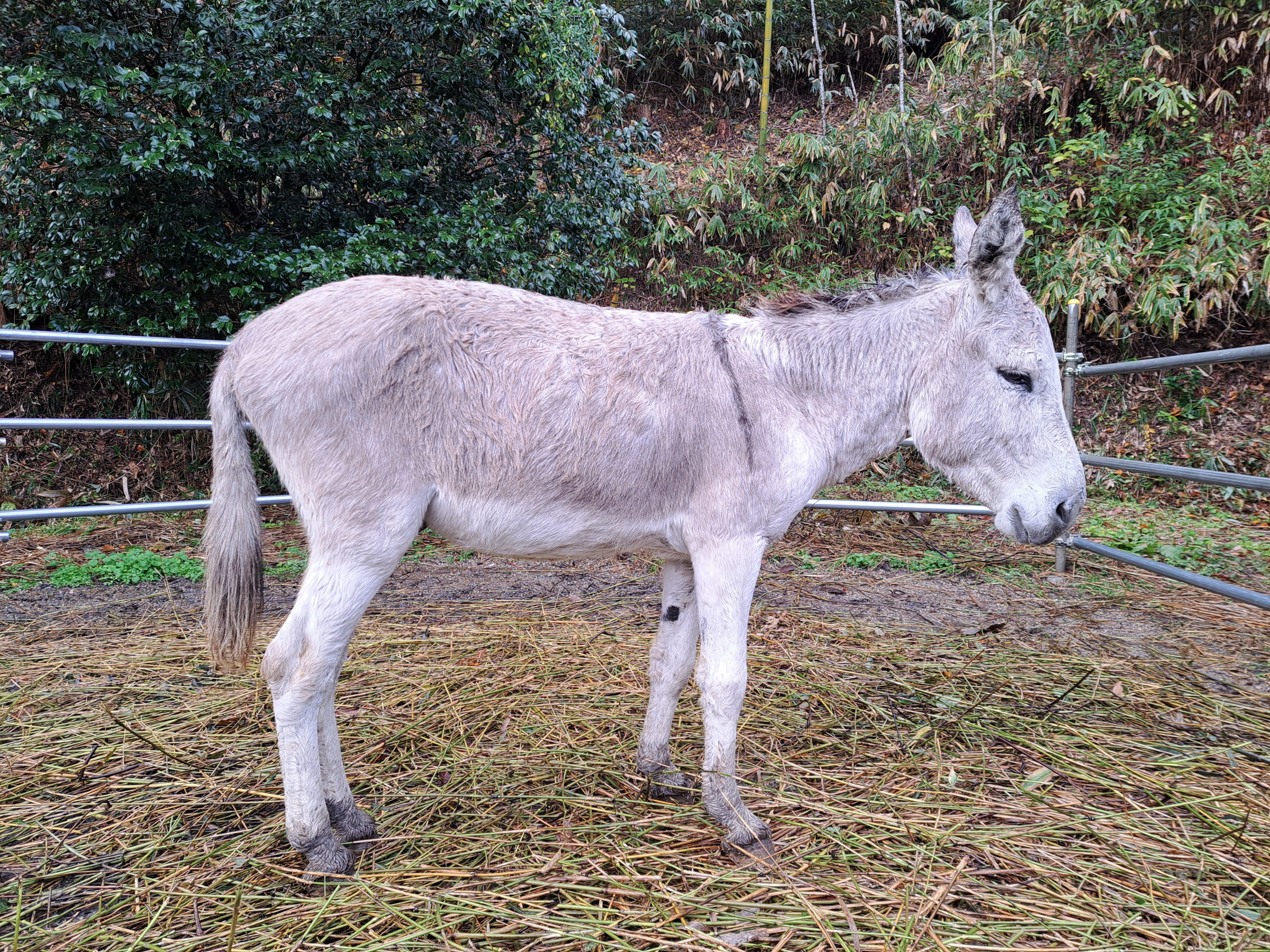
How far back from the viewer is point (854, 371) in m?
2.55

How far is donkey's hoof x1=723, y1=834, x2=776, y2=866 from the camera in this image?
2.25m

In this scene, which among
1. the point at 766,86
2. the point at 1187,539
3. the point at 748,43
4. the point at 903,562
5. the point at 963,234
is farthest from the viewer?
the point at 748,43

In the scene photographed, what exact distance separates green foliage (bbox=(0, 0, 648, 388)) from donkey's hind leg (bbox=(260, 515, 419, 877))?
4.11 meters

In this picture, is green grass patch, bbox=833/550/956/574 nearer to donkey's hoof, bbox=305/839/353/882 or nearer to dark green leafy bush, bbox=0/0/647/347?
dark green leafy bush, bbox=0/0/647/347

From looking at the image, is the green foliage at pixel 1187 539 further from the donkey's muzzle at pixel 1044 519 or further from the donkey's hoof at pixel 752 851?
the donkey's hoof at pixel 752 851

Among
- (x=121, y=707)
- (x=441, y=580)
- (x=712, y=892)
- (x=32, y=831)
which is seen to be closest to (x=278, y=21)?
(x=441, y=580)

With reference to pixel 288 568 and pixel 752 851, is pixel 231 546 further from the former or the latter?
pixel 288 568

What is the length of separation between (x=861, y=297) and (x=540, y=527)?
1.43 m

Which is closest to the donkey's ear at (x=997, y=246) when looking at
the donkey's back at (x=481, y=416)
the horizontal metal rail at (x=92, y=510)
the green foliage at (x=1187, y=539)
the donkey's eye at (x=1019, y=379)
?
the donkey's eye at (x=1019, y=379)

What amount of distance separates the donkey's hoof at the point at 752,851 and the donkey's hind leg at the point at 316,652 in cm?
114

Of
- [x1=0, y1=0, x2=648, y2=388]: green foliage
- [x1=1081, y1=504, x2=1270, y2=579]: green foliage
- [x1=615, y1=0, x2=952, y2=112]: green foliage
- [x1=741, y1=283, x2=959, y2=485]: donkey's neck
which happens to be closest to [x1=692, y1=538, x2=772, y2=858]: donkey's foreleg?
[x1=741, y1=283, x2=959, y2=485]: donkey's neck

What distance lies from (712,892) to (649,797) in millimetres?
546

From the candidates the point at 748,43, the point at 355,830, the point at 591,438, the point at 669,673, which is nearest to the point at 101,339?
the point at 355,830

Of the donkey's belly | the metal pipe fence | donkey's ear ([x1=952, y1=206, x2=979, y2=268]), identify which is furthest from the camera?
the metal pipe fence
